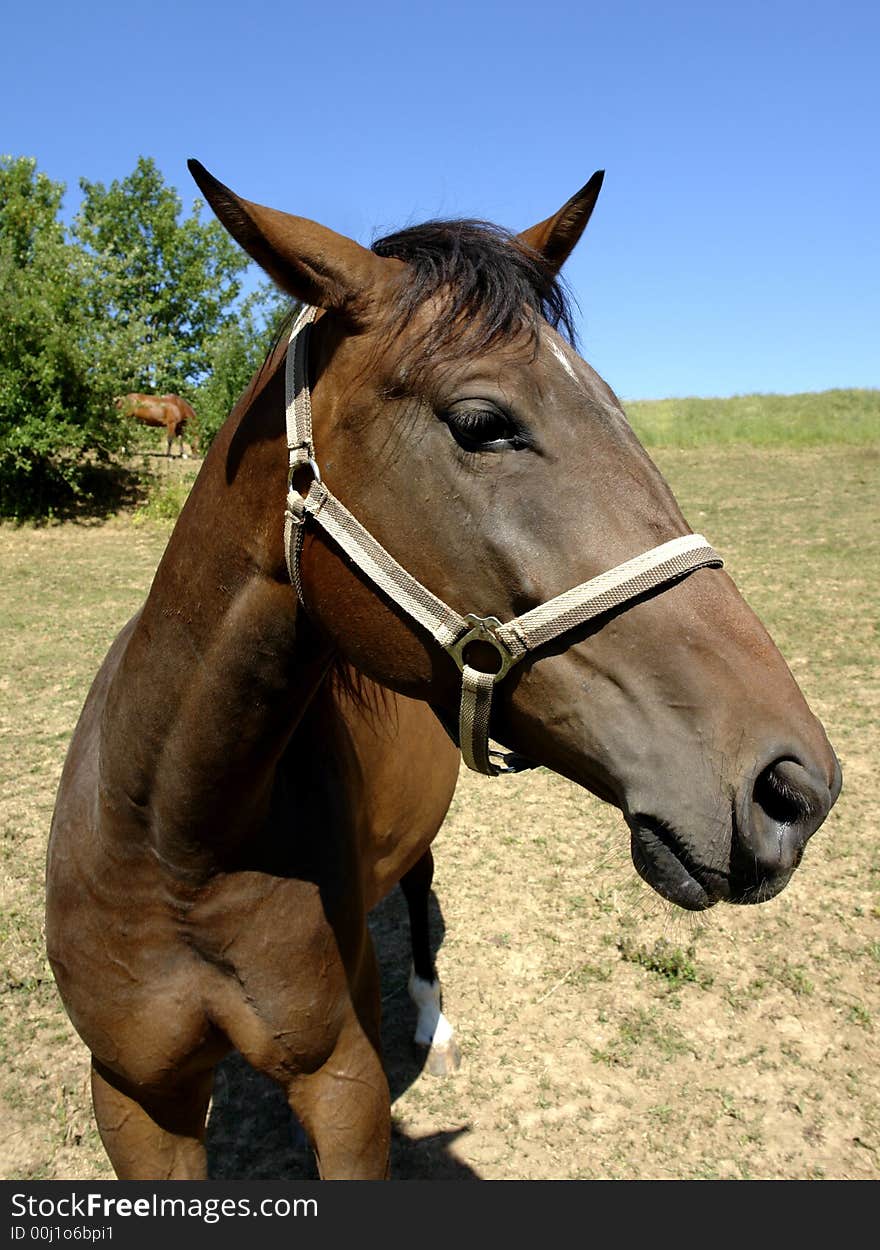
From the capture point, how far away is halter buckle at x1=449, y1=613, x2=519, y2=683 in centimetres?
141

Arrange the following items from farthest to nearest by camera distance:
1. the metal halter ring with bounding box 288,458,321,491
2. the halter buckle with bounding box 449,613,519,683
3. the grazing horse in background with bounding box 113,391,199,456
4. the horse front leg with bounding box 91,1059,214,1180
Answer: the grazing horse in background with bounding box 113,391,199,456 → the horse front leg with bounding box 91,1059,214,1180 → the metal halter ring with bounding box 288,458,321,491 → the halter buckle with bounding box 449,613,519,683

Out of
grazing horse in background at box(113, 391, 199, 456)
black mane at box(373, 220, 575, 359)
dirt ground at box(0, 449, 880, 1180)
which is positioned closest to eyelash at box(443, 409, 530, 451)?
black mane at box(373, 220, 575, 359)

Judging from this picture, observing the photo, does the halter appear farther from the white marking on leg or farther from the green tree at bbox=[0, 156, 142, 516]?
the green tree at bbox=[0, 156, 142, 516]

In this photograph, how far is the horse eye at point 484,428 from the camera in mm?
1426

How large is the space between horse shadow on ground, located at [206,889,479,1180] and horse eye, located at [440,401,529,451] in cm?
257

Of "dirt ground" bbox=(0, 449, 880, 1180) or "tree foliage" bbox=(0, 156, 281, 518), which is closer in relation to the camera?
"dirt ground" bbox=(0, 449, 880, 1180)

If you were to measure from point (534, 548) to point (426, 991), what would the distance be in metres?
3.01

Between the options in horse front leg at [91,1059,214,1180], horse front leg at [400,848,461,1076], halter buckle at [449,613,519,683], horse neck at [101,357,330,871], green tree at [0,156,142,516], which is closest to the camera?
halter buckle at [449,613,519,683]

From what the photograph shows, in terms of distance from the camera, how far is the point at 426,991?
382cm

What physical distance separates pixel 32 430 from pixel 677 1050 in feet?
45.8

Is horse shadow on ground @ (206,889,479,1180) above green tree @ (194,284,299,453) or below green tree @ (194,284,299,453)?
below

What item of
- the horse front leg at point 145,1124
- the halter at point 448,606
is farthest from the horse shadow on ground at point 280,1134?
the halter at point 448,606

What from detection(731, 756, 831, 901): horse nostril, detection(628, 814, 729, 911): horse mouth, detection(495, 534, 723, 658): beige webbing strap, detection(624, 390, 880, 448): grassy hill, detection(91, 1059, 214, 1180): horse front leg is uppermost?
detection(624, 390, 880, 448): grassy hill

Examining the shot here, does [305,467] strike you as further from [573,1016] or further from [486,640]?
[573,1016]
